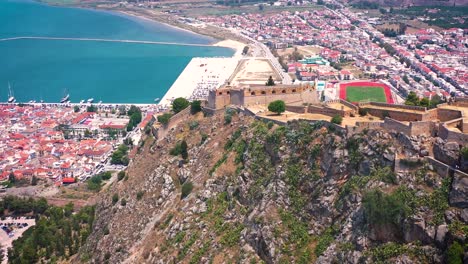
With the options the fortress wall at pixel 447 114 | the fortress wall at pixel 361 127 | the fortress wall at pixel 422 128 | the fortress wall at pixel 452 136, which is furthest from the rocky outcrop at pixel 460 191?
the fortress wall at pixel 447 114

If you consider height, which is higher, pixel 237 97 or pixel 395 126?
pixel 395 126

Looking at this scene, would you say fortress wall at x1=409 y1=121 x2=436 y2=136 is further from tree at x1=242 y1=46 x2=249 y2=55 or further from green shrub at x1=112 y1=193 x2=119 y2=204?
tree at x1=242 y1=46 x2=249 y2=55

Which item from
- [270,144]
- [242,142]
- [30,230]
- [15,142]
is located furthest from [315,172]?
[15,142]

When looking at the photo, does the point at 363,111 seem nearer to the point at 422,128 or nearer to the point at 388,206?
the point at 422,128

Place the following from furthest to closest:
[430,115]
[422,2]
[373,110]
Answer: [422,2] → [373,110] → [430,115]

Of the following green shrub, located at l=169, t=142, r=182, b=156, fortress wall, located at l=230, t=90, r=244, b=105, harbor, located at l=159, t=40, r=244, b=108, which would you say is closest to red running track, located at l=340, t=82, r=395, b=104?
harbor, located at l=159, t=40, r=244, b=108

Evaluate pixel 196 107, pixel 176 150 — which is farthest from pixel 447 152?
pixel 196 107

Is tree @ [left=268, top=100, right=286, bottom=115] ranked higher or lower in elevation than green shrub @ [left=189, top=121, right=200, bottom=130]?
higher

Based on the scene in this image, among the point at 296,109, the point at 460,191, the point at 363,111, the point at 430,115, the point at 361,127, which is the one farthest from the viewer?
the point at 296,109
